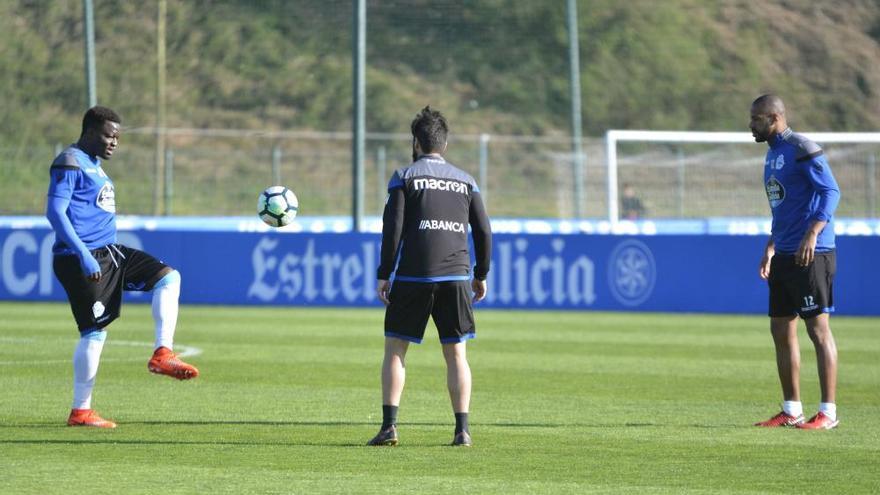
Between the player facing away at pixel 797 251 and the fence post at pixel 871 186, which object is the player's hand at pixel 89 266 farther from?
the fence post at pixel 871 186

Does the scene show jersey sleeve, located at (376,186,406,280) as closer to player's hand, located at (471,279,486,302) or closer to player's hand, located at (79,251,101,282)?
player's hand, located at (471,279,486,302)

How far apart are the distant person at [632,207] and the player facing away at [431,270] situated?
2387 centimetres

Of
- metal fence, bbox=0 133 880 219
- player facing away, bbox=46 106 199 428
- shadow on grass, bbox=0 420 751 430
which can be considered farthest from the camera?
metal fence, bbox=0 133 880 219

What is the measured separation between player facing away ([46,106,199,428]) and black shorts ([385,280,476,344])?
5.39ft

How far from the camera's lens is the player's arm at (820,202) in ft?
34.4

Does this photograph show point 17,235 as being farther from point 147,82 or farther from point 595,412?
point 147,82

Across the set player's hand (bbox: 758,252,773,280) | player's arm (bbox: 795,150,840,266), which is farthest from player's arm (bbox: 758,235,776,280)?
player's arm (bbox: 795,150,840,266)

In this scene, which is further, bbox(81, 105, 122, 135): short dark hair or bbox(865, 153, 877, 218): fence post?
bbox(865, 153, 877, 218): fence post

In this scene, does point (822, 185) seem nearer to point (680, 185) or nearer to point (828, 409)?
point (828, 409)

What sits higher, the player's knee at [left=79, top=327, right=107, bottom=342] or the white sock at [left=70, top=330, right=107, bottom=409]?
the player's knee at [left=79, top=327, right=107, bottom=342]

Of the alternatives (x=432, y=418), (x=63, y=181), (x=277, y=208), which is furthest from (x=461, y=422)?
(x=277, y=208)

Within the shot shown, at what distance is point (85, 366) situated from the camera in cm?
1020

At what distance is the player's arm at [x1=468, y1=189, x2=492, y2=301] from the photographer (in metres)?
9.35

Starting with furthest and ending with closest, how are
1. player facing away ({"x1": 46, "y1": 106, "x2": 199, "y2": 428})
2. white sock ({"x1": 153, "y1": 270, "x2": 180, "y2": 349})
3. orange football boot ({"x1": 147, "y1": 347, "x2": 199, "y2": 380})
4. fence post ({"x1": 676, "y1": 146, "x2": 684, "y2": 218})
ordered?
fence post ({"x1": 676, "y1": 146, "x2": 684, "y2": 218})
white sock ({"x1": 153, "y1": 270, "x2": 180, "y2": 349})
player facing away ({"x1": 46, "y1": 106, "x2": 199, "y2": 428})
orange football boot ({"x1": 147, "y1": 347, "x2": 199, "y2": 380})
